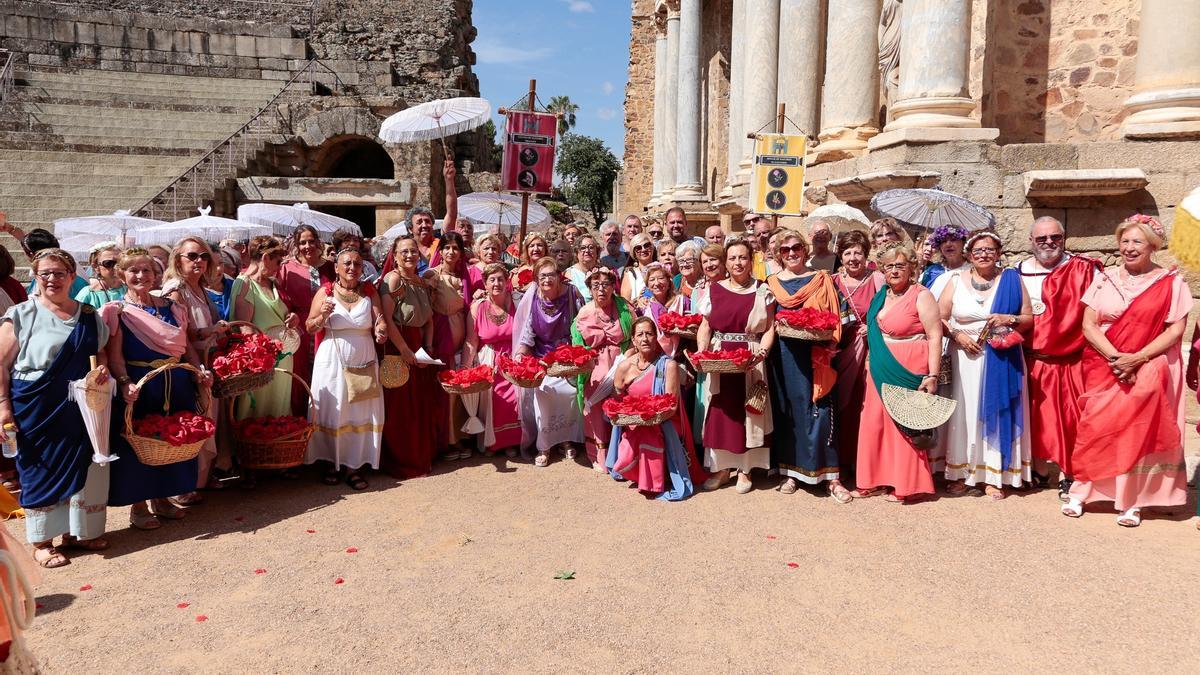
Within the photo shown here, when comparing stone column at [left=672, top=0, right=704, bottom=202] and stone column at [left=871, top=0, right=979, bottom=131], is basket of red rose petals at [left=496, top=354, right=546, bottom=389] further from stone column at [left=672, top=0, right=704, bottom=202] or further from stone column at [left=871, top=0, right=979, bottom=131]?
stone column at [left=672, top=0, right=704, bottom=202]

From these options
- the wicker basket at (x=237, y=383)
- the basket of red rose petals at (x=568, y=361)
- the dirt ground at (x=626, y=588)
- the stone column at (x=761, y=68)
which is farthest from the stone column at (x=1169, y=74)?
the wicker basket at (x=237, y=383)

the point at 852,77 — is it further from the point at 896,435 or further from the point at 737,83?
the point at 896,435

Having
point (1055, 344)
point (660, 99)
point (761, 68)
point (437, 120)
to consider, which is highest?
point (660, 99)

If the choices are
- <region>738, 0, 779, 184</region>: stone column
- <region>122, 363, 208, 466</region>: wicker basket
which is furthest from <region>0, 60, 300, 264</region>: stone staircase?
<region>122, 363, 208, 466</region>: wicker basket

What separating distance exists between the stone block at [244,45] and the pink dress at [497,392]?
2128cm

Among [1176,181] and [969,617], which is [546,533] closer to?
[969,617]

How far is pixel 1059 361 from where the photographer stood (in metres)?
4.70

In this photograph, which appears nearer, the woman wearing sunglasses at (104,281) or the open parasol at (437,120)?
the woman wearing sunglasses at (104,281)

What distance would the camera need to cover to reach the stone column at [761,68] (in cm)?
1203

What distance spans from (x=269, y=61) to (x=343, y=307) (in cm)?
2126

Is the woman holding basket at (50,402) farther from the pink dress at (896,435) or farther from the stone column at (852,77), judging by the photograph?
the stone column at (852,77)

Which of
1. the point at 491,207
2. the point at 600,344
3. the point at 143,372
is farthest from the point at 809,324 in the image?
the point at 491,207

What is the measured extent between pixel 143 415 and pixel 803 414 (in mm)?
4034

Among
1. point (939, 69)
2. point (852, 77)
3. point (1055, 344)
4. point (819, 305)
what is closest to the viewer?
point (1055, 344)
